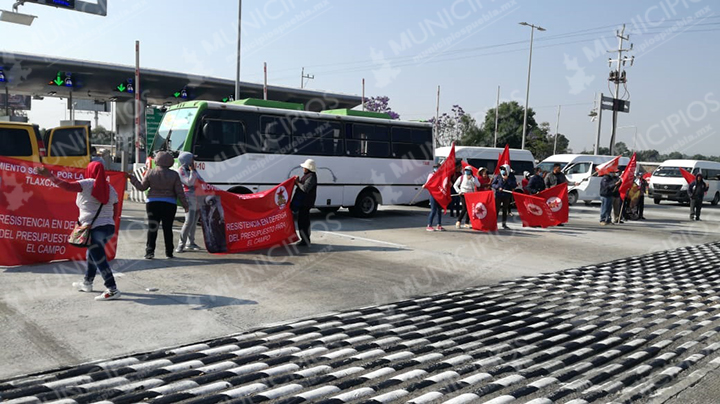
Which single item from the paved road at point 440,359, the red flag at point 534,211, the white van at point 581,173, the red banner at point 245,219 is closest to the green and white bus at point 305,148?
the red banner at point 245,219

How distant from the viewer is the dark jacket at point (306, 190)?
1100 cm

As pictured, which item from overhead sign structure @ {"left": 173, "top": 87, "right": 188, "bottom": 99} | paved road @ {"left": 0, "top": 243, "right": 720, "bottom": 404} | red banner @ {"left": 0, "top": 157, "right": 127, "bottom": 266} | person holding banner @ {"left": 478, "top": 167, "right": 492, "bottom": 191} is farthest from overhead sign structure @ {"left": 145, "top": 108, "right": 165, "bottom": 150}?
→ paved road @ {"left": 0, "top": 243, "right": 720, "bottom": 404}

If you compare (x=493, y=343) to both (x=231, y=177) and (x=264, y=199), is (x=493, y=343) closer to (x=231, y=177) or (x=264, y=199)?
(x=264, y=199)

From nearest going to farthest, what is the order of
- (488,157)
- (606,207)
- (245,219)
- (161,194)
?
(161,194), (245,219), (606,207), (488,157)

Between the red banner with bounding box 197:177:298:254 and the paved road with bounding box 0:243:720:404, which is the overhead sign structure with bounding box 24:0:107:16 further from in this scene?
the paved road with bounding box 0:243:720:404

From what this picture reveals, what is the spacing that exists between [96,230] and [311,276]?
3078mm

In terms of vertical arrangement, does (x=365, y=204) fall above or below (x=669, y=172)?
below

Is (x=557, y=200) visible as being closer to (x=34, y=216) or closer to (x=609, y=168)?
(x=609, y=168)

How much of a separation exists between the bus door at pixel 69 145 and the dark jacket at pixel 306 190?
876 centimetres

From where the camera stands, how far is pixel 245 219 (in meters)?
10.3

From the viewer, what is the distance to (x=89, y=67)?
28969 millimetres

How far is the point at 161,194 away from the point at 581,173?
2211 centimetres

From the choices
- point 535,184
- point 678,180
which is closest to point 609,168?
point 535,184

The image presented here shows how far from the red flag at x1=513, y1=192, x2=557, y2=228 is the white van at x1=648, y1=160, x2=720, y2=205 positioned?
16028 mm
